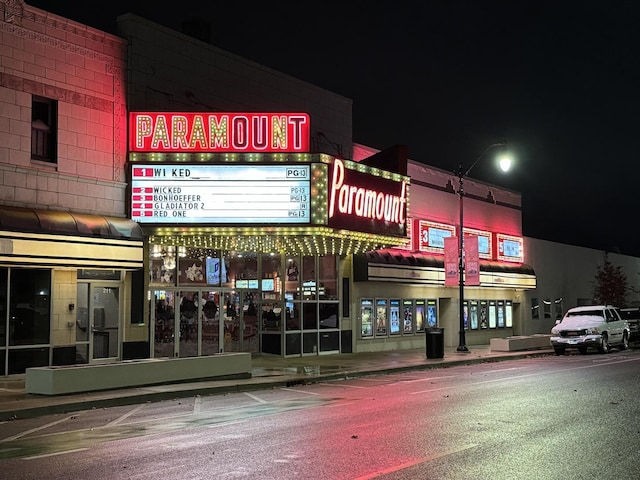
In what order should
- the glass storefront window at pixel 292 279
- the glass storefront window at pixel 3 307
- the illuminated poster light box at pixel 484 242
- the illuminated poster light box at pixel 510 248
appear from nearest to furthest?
the glass storefront window at pixel 3 307 → the glass storefront window at pixel 292 279 → the illuminated poster light box at pixel 484 242 → the illuminated poster light box at pixel 510 248

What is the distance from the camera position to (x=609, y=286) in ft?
154

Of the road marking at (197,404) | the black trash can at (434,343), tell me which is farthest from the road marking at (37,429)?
the black trash can at (434,343)

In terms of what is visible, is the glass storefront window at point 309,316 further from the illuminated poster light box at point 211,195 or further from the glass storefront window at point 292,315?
the illuminated poster light box at point 211,195

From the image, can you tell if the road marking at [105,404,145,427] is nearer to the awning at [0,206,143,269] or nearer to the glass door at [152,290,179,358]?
the awning at [0,206,143,269]

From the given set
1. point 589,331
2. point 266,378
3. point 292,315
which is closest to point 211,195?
point 266,378

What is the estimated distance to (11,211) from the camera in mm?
17469

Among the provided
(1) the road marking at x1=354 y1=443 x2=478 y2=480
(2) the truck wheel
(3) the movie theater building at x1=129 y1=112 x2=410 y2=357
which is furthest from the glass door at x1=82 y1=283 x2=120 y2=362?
(2) the truck wheel

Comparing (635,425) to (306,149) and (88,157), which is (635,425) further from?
(88,157)

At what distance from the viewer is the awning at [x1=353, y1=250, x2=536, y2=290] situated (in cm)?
2812

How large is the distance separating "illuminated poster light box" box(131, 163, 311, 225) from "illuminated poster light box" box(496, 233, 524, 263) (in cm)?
1902

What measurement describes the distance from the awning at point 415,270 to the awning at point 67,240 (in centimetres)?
1024

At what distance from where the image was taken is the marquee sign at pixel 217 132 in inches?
818

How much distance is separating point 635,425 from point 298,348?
54.3ft

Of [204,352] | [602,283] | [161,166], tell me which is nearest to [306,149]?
[161,166]
